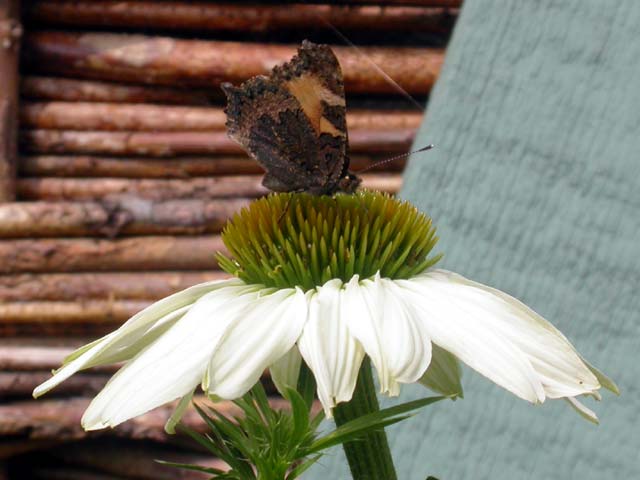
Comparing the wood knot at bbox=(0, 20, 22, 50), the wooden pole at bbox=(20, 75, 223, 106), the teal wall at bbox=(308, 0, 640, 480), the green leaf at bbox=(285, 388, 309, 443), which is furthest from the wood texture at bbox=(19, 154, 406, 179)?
the green leaf at bbox=(285, 388, 309, 443)

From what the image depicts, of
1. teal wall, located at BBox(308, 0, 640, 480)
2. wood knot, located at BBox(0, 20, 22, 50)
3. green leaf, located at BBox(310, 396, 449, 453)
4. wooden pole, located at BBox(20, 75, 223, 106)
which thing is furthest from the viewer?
wooden pole, located at BBox(20, 75, 223, 106)

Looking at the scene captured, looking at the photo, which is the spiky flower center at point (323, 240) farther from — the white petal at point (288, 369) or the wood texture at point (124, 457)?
the wood texture at point (124, 457)

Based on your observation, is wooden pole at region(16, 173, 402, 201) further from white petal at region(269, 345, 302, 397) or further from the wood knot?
white petal at region(269, 345, 302, 397)

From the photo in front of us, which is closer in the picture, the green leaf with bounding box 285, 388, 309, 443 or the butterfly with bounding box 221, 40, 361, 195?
the green leaf with bounding box 285, 388, 309, 443

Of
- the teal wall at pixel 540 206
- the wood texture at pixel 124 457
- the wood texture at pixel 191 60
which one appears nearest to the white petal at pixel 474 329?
the teal wall at pixel 540 206

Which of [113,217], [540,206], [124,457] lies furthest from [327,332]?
[124,457]

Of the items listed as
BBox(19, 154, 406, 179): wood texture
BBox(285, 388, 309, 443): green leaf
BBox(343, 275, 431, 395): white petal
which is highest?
BBox(343, 275, 431, 395): white petal
